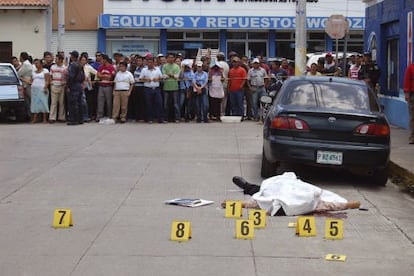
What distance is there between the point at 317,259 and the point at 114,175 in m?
5.18

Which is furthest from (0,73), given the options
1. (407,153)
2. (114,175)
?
(407,153)

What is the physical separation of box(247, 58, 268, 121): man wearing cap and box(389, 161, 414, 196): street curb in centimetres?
835

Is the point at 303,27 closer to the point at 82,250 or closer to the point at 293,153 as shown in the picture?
the point at 293,153

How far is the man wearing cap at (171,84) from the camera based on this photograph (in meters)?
19.2

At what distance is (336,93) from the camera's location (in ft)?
34.4

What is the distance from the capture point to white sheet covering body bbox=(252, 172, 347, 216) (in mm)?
8133

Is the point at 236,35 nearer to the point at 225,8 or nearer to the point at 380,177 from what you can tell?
the point at 225,8

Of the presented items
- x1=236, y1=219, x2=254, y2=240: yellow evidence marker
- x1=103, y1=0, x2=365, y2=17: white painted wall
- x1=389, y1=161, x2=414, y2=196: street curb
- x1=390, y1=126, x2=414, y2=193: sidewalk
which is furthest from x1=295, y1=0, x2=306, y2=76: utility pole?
x1=103, y1=0, x2=365, y2=17: white painted wall

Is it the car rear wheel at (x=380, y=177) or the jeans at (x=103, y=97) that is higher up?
the jeans at (x=103, y=97)

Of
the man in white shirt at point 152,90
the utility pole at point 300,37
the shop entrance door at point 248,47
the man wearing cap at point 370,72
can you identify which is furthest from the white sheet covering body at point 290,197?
the shop entrance door at point 248,47

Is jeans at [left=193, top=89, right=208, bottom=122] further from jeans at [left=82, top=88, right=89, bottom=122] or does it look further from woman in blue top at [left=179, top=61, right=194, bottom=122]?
jeans at [left=82, top=88, right=89, bottom=122]

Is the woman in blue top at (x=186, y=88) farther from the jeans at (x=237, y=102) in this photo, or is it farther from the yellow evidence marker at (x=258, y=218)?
the yellow evidence marker at (x=258, y=218)

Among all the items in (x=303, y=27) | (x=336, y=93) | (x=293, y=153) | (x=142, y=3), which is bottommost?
(x=293, y=153)

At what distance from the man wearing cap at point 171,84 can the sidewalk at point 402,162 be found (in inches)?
249
